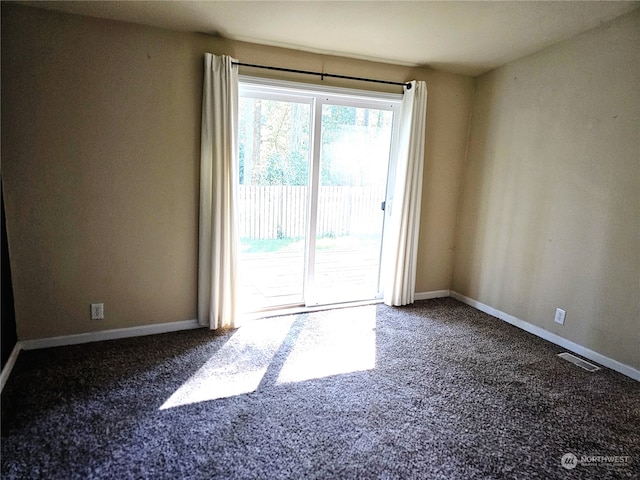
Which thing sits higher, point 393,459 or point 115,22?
point 115,22

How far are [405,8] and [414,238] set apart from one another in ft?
6.73

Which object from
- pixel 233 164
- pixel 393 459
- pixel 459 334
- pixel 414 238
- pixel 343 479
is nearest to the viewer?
pixel 343 479

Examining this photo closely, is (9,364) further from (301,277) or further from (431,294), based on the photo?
(431,294)

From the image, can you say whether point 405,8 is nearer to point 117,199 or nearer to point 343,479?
point 117,199

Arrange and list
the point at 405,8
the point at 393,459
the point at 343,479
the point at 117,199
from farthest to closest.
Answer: the point at 117,199, the point at 405,8, the point at 393,459, the point at 343,479

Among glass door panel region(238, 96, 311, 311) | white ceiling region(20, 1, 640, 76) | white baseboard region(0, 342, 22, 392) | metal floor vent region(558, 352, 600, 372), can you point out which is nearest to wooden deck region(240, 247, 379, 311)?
glass door panel region(238, 96, 311, 311)

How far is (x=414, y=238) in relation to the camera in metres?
3.70

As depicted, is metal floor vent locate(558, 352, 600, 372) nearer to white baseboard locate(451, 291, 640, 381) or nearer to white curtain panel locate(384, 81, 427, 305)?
white baseboard locate(451, 291, 640, 381)

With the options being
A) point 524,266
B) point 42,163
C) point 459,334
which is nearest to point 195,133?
point 42,163

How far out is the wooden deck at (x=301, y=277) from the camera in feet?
11.4

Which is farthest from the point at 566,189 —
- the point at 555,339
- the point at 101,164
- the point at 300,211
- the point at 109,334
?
the point at 109,334

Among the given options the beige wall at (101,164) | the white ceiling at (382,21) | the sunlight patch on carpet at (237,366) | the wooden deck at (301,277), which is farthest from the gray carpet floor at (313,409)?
the white ceiling at (382,21)

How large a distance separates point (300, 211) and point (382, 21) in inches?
66.1

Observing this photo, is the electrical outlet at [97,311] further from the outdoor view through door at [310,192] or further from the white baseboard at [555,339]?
the white baseboard at [555,339]
